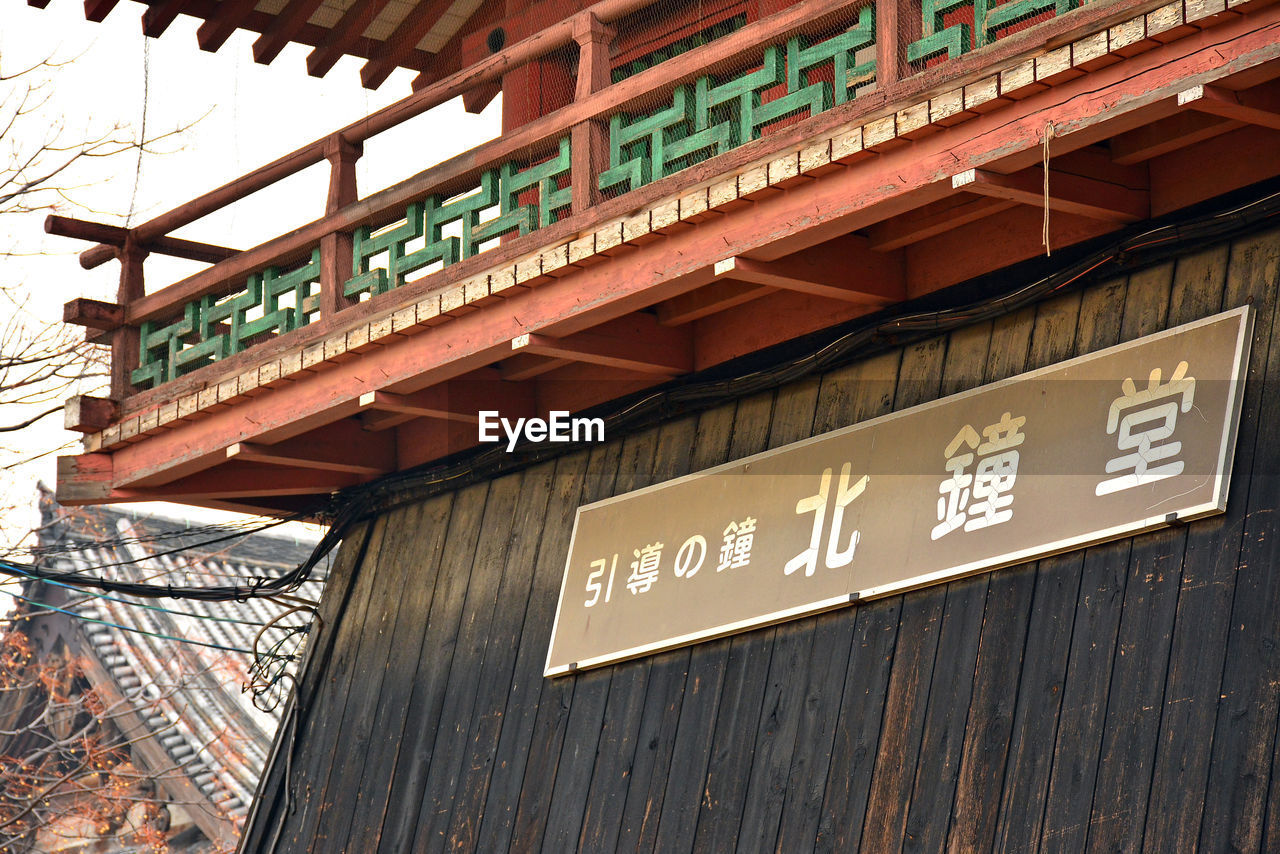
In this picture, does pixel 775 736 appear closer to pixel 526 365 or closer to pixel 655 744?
pixel 655 744

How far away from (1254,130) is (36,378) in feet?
43.0

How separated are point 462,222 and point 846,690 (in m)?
2.83

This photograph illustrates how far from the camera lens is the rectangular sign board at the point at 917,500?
5.79 meters

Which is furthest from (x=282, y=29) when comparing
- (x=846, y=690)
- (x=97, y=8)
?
(x=846, y=690)

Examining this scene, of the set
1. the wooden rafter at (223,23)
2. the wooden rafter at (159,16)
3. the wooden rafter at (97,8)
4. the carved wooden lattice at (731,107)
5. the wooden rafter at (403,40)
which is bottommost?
the carved wooden lattice at (731,107)

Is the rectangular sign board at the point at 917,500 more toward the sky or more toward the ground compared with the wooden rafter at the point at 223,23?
more toward the ground

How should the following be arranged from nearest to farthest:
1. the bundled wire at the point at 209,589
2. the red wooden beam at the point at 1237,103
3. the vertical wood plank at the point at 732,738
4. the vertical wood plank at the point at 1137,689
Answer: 1. the red wooden beam at the point at 1237,103
2. the vertical wood plank at the point at 1137,689
3. the vertical wood plank at the point at 732,738
4. the bundled wire at the point at 209,589

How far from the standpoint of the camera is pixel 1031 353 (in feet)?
21.2

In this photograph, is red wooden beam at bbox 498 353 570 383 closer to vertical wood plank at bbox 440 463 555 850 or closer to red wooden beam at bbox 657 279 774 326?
vertical wood plank at bbox 440 463 555 850

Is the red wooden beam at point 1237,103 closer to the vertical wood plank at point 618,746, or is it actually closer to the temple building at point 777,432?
the temple building at point 777,432

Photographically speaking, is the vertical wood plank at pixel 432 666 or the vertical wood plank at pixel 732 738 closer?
the vertical wood plank at pixel 732 738

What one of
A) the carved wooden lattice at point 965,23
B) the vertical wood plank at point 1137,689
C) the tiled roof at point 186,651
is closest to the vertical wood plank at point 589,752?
the vertical wood plank at point 1137,689

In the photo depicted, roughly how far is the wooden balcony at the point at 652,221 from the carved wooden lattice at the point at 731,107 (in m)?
0.01

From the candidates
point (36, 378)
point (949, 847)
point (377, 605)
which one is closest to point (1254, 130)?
point (949, 847)
